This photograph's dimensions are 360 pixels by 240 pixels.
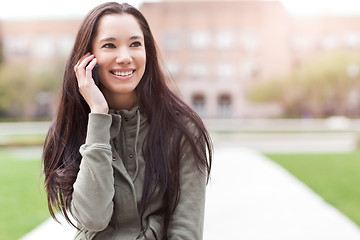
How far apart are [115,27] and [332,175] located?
705 centimetres

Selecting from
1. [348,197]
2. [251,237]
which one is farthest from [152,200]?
[348,197]

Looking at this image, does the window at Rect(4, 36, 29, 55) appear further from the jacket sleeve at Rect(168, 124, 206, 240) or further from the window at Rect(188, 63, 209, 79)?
the jacket sleeve at Rect(168, 124, 206, 240)

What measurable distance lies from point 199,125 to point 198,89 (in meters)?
37.4

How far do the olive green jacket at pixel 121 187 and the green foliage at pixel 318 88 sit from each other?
27.7m

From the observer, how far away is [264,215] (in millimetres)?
4617

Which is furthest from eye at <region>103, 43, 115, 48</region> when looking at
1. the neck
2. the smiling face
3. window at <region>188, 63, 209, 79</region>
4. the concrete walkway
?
window at <region>188, 63, 209, 79</region>

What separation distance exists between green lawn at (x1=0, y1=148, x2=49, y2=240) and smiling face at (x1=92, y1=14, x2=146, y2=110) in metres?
1.53

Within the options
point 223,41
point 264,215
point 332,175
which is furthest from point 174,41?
point 264,215

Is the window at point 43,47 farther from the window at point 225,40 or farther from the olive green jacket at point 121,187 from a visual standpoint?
the olive green jacket at point 121,187

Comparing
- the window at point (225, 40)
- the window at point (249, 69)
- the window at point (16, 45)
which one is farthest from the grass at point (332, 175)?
the window at point (16, 45)

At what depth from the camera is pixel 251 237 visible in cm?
386

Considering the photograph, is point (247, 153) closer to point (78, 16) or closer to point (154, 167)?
point (154, 167)

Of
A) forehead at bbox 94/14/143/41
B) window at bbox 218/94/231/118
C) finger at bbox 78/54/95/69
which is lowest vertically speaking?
window at bbox 218/94/231/118

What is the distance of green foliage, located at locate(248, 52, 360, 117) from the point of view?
28.4 meters
